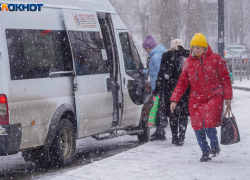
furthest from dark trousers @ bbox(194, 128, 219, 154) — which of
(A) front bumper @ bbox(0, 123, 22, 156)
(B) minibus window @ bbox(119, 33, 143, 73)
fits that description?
(B) minibus window @ bbox(119, 33, 143, 73)

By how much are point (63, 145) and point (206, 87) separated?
234 cm

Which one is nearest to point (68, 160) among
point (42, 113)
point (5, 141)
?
point (42, 113)

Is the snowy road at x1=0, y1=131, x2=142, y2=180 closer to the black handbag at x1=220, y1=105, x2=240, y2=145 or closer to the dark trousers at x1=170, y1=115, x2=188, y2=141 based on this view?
the dark trousers at x1=170, y1=115, x2=188, y2=141

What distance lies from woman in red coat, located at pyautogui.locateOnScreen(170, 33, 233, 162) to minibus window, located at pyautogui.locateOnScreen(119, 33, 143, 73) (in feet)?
9.75

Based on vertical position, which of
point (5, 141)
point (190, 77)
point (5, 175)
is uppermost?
point (190, 77)

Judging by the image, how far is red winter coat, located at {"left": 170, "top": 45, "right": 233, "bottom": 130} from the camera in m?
6.62

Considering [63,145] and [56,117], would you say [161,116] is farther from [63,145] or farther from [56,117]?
[56,117]

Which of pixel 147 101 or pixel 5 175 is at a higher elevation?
pixel 147 101

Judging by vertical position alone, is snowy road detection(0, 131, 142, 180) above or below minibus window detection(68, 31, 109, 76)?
below

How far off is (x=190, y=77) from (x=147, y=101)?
315 cm

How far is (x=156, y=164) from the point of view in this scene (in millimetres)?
6680

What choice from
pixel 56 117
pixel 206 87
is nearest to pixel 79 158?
pixel 56 117

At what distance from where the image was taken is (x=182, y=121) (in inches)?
329

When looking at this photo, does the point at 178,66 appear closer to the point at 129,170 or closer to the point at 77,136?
the point at 77,136
